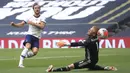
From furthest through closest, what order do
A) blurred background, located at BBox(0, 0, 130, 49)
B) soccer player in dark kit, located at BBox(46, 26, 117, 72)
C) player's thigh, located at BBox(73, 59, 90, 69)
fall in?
1. blurred background, located at BBox(0, 0, 130, 49)
2. player's thigh, located at BBox(73, 59, 90, 69)
3. soccer player in dark kit, located at BBox(46, 26, 117, 72)

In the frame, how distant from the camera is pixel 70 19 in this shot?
32469mm

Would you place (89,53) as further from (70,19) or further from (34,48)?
(70,19)

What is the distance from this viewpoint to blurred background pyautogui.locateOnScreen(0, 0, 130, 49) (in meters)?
29.8

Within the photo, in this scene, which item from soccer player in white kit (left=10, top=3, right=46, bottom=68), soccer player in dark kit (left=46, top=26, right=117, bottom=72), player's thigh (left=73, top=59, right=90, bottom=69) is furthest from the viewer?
soccer player in white kit (left=10, top=3, right=46, bottom=68)

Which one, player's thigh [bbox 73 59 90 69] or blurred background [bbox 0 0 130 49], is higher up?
blurred background [bbox 0 0 130 49]

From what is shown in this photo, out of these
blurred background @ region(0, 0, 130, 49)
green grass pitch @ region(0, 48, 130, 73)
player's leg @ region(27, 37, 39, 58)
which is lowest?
green grass pitch @ region(0, 48, 130, 73)

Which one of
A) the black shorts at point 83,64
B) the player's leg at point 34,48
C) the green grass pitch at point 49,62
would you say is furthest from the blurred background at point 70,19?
the black shorts at point 83,64

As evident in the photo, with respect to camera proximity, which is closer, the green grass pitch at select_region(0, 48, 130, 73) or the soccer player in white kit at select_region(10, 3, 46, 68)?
the green grass pitch at select_region(0, 48, 130, 73)

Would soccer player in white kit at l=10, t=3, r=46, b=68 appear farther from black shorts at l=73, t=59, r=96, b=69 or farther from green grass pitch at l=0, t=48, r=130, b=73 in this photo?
black shorts at l=73, t=59, r=96, b=69

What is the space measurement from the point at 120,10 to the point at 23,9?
6897 mm

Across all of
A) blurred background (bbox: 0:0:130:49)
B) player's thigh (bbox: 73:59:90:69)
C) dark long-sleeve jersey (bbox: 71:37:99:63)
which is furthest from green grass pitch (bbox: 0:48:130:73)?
blurred background (bbox: 0:0:130:49)

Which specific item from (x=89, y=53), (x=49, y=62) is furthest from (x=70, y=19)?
(x=89, y=53)

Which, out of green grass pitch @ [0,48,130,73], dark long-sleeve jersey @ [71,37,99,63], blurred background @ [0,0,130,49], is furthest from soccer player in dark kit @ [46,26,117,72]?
blurred background @ [0,0,130,49]

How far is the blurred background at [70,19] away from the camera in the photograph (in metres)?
29.8
